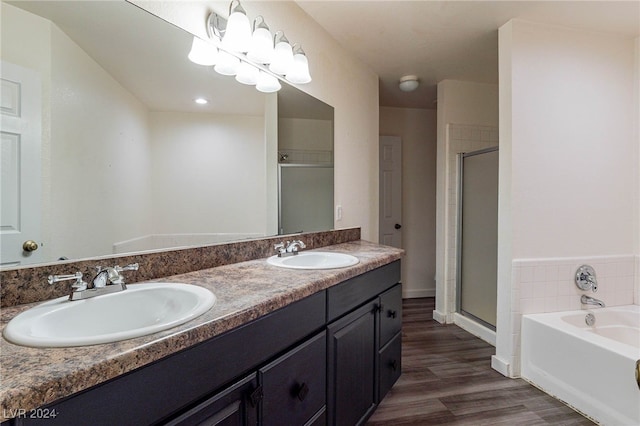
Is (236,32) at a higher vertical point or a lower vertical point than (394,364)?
higher

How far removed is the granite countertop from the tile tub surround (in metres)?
0.04

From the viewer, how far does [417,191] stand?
3791 millimetres

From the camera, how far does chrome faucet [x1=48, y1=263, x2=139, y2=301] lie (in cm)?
86

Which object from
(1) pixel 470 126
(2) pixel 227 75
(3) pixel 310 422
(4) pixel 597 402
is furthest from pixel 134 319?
(1) pixel 470 126

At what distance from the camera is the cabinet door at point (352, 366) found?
1.25 metres

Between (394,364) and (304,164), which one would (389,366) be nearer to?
(394,364)

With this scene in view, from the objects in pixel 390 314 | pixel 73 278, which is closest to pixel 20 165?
pixel 73 278

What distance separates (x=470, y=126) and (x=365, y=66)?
4.00 feet

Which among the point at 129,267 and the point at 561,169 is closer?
the point at 129,267

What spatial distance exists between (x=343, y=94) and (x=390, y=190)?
1632mm

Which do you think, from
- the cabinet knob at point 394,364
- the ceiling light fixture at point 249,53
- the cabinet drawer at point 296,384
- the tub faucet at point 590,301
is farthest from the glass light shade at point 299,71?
the tub faucet at point 590,301

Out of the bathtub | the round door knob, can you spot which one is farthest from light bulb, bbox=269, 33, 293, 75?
the bathtub

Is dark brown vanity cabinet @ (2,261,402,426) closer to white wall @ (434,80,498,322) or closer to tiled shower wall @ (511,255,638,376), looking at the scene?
tiled shower wall @ (511,255,638,376)

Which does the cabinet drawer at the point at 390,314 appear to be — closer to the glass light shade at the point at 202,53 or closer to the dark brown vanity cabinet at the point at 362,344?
the dark brown vanity cabinet at the point at 362,344
